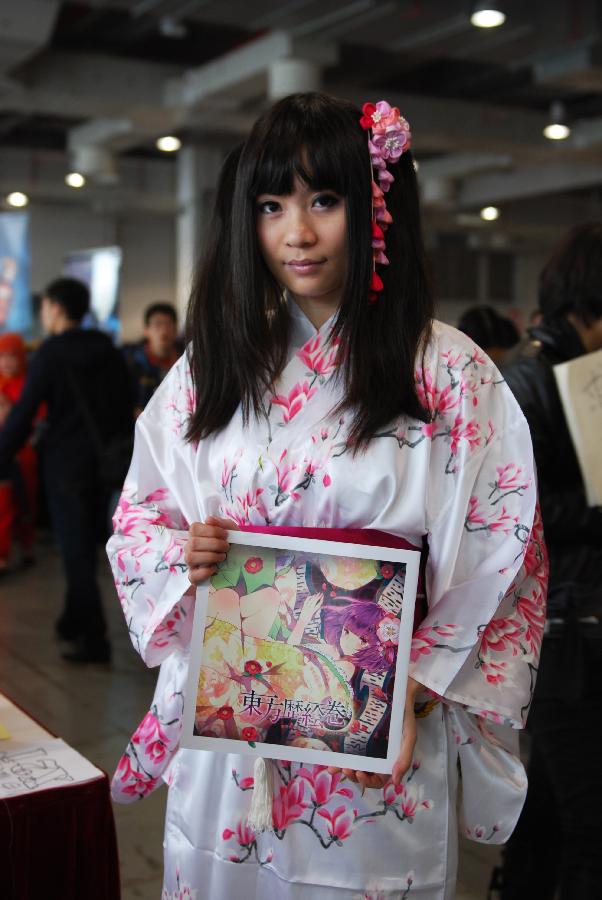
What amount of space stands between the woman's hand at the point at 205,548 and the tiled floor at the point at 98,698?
1.51m

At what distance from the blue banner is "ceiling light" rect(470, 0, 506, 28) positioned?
388 centimetres

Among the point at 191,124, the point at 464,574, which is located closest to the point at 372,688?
the point at 464,574

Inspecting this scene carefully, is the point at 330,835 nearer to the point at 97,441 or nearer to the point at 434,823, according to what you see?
the point at 434,823

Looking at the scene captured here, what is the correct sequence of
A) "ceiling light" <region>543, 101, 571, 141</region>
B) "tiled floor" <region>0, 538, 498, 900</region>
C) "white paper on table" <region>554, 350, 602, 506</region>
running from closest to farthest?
"white paper on table" <region>554, 350, 602, 506</region> → "tiled floor" <region>0, 538, 498, 900</region> → "ceiling light" <region>543, 101, 571, 141</region>

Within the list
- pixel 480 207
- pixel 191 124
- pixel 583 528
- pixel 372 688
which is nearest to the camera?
pixel 372 688

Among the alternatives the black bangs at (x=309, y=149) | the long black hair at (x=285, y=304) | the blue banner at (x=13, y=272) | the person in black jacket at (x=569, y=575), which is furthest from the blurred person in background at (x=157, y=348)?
the black bangs at (x=309, y=149)

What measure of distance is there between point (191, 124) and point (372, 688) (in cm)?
843

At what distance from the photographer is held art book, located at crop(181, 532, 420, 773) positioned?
1.22 meters

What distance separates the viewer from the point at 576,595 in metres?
1.95

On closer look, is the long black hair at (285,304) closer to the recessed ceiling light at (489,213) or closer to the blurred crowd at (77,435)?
the blurred crowd at (77,435)

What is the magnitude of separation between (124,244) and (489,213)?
5315 mm

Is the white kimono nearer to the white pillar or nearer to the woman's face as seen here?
the woman's face

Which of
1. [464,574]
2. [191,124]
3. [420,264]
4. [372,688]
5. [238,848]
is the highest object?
[191,124]

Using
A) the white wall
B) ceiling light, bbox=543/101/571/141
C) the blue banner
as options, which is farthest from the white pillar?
the white wall
